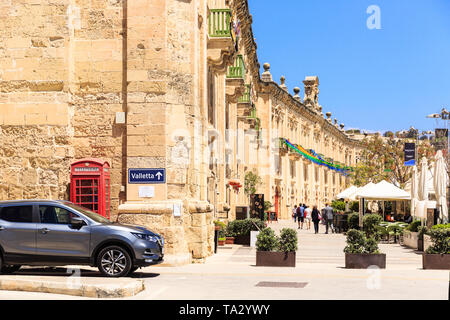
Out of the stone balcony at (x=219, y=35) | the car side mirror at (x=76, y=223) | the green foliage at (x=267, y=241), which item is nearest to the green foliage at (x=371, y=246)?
the green foliage at (x=267, y=241)

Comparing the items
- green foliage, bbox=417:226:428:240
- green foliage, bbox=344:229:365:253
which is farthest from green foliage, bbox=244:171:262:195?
green foliage, bbox=344:229:365:253

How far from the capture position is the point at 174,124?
1611 cm

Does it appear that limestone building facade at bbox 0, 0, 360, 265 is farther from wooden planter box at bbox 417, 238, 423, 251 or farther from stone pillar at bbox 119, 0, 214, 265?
wooden planter box at bbox 417, 238, 423, 251

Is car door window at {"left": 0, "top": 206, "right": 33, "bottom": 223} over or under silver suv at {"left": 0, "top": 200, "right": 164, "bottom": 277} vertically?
over

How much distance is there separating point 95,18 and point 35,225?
610 cm

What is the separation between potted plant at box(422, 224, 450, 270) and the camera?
48.1 feet

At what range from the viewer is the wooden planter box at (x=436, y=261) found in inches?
582

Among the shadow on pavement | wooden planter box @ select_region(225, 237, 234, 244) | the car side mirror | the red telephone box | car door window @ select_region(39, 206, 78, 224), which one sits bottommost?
wooden planter box @ select_region(225, 237, 234, 244)

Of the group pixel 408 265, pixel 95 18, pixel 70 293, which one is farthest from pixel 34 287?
pixel 408 265

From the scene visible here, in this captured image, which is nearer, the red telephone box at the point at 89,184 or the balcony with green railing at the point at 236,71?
the red telephone box at the point at 89,184

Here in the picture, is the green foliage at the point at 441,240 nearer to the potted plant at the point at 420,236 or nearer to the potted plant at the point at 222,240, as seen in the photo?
the potted plant at the point at 420,236

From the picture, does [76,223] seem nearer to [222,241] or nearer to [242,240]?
[222,241]

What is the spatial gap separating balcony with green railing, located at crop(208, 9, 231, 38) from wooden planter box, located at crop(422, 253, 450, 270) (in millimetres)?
9510

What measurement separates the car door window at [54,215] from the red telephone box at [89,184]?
2782 mm
